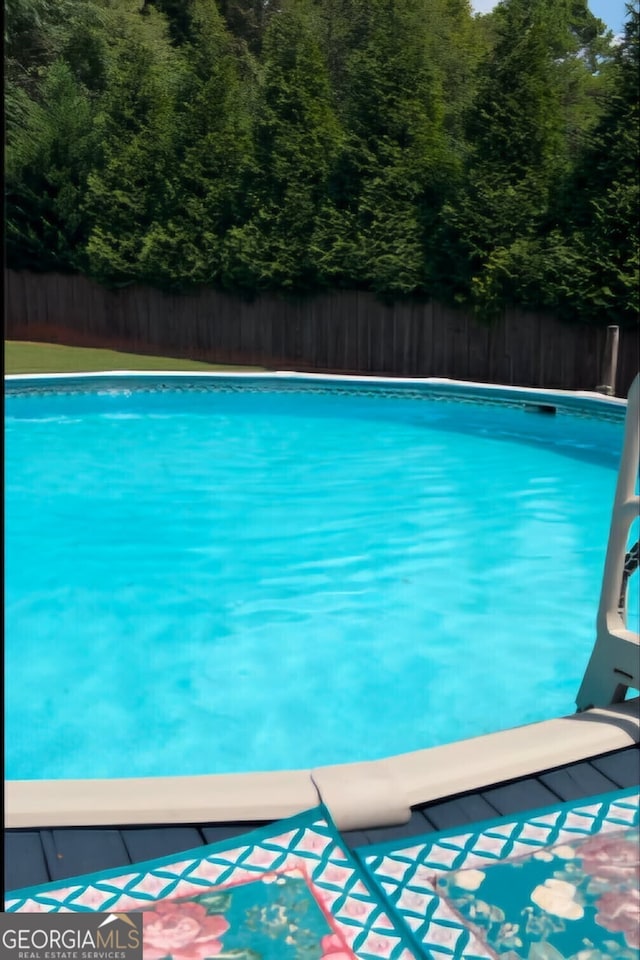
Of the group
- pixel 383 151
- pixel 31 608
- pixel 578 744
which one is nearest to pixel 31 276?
pixel 383 151

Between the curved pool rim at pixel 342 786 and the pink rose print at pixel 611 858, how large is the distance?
28cm

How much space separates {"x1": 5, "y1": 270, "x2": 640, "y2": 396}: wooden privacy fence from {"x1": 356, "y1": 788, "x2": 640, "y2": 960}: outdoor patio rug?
11.4 meters

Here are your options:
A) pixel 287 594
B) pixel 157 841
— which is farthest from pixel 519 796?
pixel 287 594

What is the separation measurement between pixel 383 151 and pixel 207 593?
11.8 metres

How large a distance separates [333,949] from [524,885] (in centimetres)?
49

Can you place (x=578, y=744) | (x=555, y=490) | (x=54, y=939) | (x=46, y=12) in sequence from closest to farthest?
(x=54, y=939) < (x=578, y=744) < (x=555, y=490) < (x=46, y=12)

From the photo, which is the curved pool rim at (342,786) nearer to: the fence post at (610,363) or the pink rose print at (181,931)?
the pink rose print at (181,931)

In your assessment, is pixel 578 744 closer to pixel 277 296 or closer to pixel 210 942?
pixel 210 942

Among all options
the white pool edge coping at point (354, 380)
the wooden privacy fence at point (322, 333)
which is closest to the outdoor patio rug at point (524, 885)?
the white pool edge coping at point (354, 380)

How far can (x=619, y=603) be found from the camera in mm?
2922

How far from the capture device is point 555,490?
8453 mm

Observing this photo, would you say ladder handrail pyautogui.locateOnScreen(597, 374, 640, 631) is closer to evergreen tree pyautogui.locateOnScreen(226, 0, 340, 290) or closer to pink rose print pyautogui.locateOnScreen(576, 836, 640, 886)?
pink rose print pyautogui.locateOnScreen(576, 836, 640, 886)

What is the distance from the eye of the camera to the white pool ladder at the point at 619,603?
9.21 ft

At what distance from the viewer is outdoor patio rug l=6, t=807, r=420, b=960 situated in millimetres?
1850
